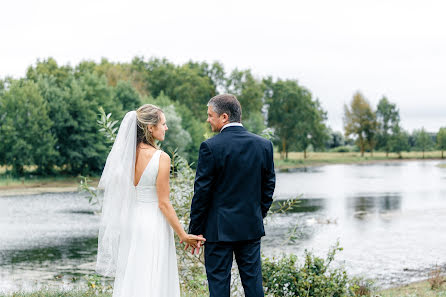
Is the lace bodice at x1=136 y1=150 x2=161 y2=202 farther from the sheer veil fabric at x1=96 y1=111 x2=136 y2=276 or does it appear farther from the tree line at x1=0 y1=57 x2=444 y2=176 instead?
the tree line at x1=0 y1=57 x2=444 y2=176

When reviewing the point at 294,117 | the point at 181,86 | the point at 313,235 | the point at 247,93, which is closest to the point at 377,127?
the point at 294,117

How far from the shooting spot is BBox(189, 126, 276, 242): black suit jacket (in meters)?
4.15

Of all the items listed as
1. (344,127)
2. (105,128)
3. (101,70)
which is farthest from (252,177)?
(344,127)

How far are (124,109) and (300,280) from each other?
157ft

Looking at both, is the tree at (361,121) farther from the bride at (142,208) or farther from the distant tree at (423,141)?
the bride at (142,208)

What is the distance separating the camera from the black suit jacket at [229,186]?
4.15 meters

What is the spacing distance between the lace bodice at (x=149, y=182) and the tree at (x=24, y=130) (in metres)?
38.3

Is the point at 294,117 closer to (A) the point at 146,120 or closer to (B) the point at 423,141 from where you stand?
(B) the point at 423,141

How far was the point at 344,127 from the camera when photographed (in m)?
97.8

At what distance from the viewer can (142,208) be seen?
15.9ft

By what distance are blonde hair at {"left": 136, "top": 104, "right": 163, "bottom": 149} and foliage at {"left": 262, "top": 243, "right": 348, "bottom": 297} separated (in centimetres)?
301

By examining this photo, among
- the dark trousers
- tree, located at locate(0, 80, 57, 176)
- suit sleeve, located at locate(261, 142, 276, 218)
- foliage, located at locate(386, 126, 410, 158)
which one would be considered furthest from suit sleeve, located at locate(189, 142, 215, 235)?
foliage, located at locate(386, 126, 410, 158)

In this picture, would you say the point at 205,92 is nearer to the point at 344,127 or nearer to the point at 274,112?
the point at 274,112

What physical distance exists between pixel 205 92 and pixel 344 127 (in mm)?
36814
